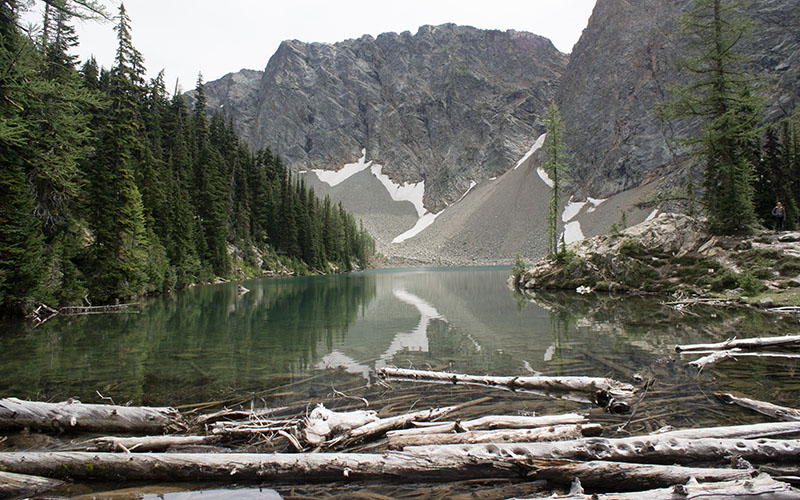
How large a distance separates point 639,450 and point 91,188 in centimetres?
2998

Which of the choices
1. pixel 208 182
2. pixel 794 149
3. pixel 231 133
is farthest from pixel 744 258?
pixel 231 133

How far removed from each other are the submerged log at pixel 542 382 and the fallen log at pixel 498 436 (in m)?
2.59

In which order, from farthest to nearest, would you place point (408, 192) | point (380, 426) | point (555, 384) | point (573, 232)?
point (408, 192)
point (573, 232)
point (555, 384)
point (380, 426)

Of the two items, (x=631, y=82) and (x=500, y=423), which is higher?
(x=631, y=82)

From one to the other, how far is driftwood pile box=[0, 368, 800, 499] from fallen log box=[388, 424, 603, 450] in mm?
14

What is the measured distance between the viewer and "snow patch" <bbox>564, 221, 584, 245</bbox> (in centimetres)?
10682

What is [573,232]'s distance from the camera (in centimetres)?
11006

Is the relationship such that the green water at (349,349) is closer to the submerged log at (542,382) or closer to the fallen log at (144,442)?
the submerged log at (542,382)

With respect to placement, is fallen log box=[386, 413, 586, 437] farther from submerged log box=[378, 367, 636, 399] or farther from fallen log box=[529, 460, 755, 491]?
submerged log box=[378, 367, 636, 399]

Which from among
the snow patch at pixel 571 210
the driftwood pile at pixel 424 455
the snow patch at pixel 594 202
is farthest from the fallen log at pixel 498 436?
the snow patch at pixel 594 202

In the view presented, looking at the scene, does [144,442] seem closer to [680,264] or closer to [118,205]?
[118,205]

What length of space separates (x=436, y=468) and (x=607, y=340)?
10.6 metres

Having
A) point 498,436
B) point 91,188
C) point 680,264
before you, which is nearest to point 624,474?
point 498,436

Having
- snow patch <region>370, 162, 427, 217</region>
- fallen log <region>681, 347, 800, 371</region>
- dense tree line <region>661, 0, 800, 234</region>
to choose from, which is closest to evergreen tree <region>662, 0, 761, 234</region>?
dense tree line <region>661, 0, 800, 234</region>
